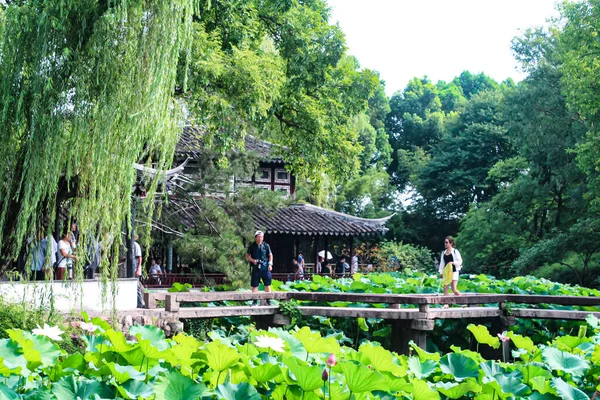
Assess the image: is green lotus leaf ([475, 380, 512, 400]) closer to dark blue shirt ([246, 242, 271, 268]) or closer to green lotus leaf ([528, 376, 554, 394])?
green lotus leaf ([528, 376, 554, 394])

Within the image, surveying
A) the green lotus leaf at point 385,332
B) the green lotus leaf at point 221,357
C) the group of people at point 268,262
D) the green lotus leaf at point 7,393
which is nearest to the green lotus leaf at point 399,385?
the green lotus leaf at point 221,357

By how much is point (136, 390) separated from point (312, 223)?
72.3 feet

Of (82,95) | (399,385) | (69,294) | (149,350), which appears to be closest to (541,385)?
(399,385)

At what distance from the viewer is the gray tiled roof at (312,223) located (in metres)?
24.3

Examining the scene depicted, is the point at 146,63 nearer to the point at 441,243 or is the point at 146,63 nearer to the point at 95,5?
the point at 95,5

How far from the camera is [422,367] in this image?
442 centimetres

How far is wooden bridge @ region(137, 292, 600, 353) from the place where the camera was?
34.5ft

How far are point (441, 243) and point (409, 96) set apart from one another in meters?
14.9

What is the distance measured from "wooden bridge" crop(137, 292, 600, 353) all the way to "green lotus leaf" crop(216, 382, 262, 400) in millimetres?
6642

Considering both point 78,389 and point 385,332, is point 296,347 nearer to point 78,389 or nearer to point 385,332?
point 78,389

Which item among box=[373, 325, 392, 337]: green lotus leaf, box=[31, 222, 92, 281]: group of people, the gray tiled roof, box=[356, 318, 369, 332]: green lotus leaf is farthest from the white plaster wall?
the gray tiled roof

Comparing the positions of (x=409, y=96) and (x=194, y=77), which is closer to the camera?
(x=194, y=77)

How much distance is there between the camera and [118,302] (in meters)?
11.0

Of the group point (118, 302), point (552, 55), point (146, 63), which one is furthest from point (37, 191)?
point (552, 55)
